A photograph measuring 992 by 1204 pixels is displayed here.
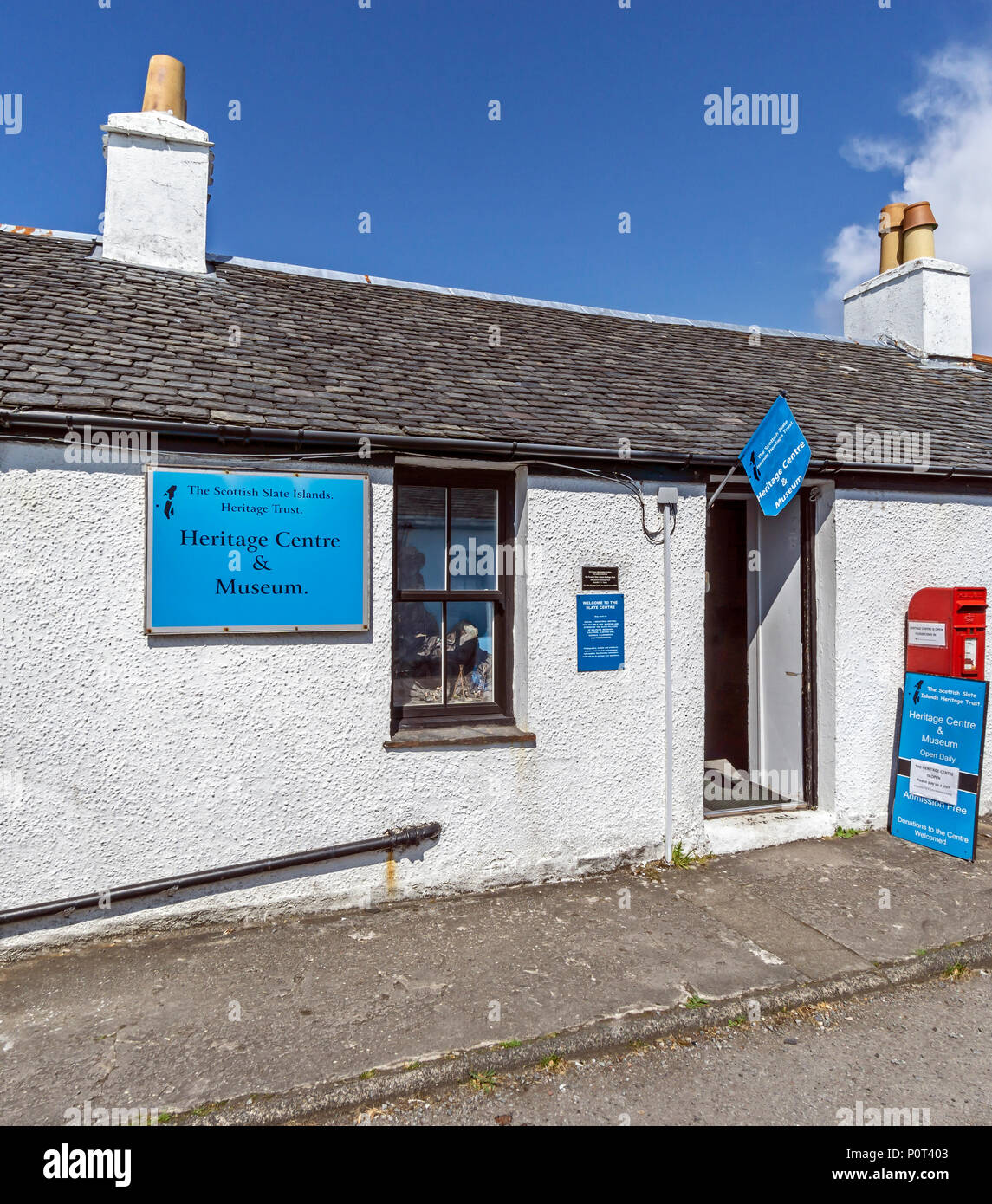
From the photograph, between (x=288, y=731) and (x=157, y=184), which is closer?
(x=288, y=731)

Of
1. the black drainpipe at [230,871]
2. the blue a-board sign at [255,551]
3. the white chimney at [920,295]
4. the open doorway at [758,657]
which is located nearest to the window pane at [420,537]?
the blue a-board sign at [255,551]

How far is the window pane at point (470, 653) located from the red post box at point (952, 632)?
11.7ft

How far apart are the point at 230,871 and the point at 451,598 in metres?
2.22

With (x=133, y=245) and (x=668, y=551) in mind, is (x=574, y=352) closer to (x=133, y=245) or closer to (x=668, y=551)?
(x=668, y=551)

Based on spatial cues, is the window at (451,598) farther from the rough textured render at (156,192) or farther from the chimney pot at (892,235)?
the chimney pot at (892,235)

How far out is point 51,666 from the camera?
4.14 meters

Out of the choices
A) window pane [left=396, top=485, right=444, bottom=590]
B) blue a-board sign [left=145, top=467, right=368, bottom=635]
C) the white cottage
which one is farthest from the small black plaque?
blue a-board sign [left=145, top=467, right=368, bottom=635]

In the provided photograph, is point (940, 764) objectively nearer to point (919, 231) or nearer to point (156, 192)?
point (919, 231)

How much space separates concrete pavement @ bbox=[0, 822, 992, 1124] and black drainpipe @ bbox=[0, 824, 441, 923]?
0.91ft

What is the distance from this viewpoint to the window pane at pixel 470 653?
528cm

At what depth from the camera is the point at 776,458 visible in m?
5.42

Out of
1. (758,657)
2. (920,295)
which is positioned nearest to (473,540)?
(758,657)
